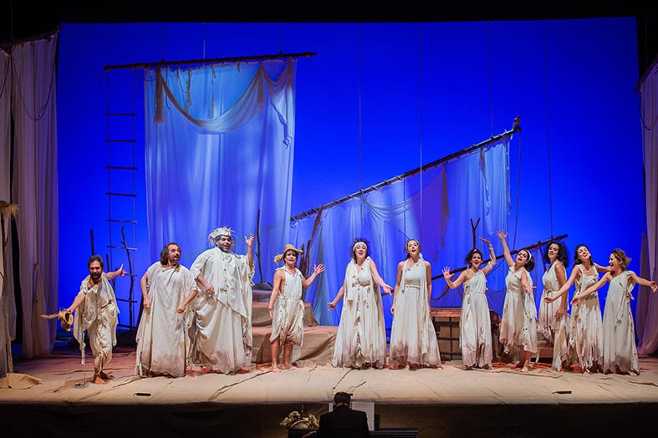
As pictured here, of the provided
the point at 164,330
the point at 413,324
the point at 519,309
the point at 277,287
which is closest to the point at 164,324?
the point at 164,330

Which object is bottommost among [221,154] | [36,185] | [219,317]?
[219,317]

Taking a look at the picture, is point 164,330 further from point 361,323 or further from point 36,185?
point 36,185

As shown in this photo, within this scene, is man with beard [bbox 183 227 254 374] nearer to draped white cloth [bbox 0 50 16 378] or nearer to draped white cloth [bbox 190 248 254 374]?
draped white cloth [bbox 190 248 254 374]

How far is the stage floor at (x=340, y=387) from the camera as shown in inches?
244

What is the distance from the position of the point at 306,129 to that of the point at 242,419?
18.6 ft

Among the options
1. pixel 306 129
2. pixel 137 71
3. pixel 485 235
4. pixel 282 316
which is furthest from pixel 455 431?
pixel 137 71

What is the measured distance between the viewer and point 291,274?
8.13 m

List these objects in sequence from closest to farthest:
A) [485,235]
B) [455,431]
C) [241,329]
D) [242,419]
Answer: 1. [455,431]
2. [242,419]
3. [241,329]
4. [485,235]

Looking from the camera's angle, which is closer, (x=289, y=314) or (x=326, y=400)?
(x=326, y=400)

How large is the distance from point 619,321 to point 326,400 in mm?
3698

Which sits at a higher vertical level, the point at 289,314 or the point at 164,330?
the point at 289,314

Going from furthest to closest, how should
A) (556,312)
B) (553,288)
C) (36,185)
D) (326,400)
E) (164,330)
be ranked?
(36,185)
(553,288)
(556,312)
(164,330)
(326,400)

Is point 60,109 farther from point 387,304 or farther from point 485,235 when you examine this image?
point 485,235

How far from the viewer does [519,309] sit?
809 cm
